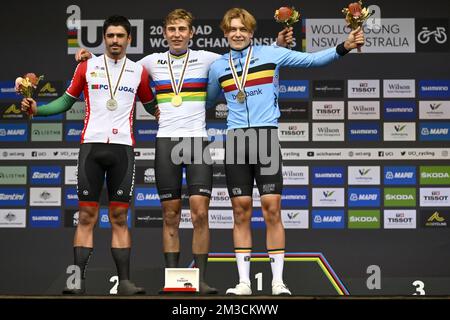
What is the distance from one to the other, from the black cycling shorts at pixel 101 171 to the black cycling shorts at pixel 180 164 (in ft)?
0.57

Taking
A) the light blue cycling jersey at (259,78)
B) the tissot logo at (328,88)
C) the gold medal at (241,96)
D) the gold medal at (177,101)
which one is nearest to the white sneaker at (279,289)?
the light blue cycling jersey at (259,78)

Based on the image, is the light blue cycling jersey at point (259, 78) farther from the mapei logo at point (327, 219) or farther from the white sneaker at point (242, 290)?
the mapei logo at point (327, 219)

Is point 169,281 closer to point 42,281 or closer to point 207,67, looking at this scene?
point 207,67

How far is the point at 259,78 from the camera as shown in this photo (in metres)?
3.87

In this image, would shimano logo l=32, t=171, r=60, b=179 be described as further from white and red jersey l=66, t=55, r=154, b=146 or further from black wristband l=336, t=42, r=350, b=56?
black wristband l=336, t=42, r=350, b=56

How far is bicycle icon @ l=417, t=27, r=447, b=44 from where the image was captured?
568 cm

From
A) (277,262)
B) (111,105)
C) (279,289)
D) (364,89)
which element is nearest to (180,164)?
(111,105)

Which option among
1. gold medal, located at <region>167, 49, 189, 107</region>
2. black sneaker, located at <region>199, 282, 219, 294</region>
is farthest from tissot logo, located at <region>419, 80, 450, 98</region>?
black sneaker, located at <region>199, 282, 219, 294</region>

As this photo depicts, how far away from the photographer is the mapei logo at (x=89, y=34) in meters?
5.73

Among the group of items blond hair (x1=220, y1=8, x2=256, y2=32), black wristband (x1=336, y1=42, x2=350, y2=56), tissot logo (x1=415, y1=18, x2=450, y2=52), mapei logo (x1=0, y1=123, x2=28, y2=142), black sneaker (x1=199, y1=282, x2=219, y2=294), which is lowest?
black sneaker (x1=199, y1=282, x2=219, y2=294)

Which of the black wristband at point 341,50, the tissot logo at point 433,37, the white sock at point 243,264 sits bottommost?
the white sock at point 243,264

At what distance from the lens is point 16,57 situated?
5.78 meters

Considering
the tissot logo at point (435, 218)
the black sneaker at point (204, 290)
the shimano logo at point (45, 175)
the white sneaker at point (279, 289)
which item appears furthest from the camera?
the shimano logo at point (45, 175)

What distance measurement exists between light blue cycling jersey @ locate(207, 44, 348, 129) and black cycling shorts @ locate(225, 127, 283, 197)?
6cm
